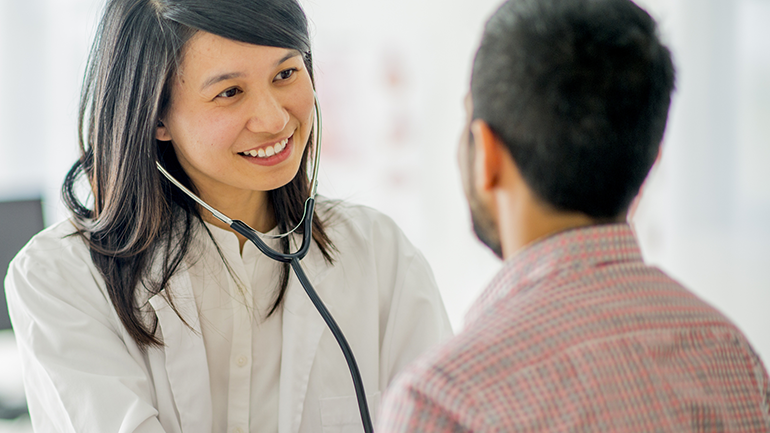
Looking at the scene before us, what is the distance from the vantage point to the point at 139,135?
3.33ft

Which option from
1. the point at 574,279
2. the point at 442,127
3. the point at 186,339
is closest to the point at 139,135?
the point at 186,339

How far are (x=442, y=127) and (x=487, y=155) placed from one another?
2.21 m

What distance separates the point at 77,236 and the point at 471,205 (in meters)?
0.75

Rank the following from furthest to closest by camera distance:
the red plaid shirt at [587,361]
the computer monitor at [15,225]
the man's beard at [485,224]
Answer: the computer monitor at [15,225] < the man's beard at [485,224] < the red plaid shirt at [587,361]

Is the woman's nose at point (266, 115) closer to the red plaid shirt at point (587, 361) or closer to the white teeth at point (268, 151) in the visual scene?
the white teeth at point (268, 151)

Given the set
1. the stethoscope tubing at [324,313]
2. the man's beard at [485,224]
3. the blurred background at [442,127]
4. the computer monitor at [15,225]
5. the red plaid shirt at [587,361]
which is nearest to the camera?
the red plaid shirt at [587,361]

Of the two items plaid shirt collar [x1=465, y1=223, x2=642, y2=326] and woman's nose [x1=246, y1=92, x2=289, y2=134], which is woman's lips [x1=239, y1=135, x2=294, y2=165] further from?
plaid shirt collar [x1=465, y1=223, x2=642, y2=326]

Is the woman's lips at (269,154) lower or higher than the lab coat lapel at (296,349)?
higher

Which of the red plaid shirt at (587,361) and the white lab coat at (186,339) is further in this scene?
the white lab coat at (186,339)

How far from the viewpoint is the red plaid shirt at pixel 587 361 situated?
477 mm

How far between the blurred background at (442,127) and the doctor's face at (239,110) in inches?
50.1

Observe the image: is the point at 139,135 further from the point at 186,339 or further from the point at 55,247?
the point at 186,339

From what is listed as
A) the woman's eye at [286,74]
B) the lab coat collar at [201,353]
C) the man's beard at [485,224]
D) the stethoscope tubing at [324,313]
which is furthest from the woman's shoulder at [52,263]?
the man's beard at [485,224]

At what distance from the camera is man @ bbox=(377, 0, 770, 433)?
0.48m
